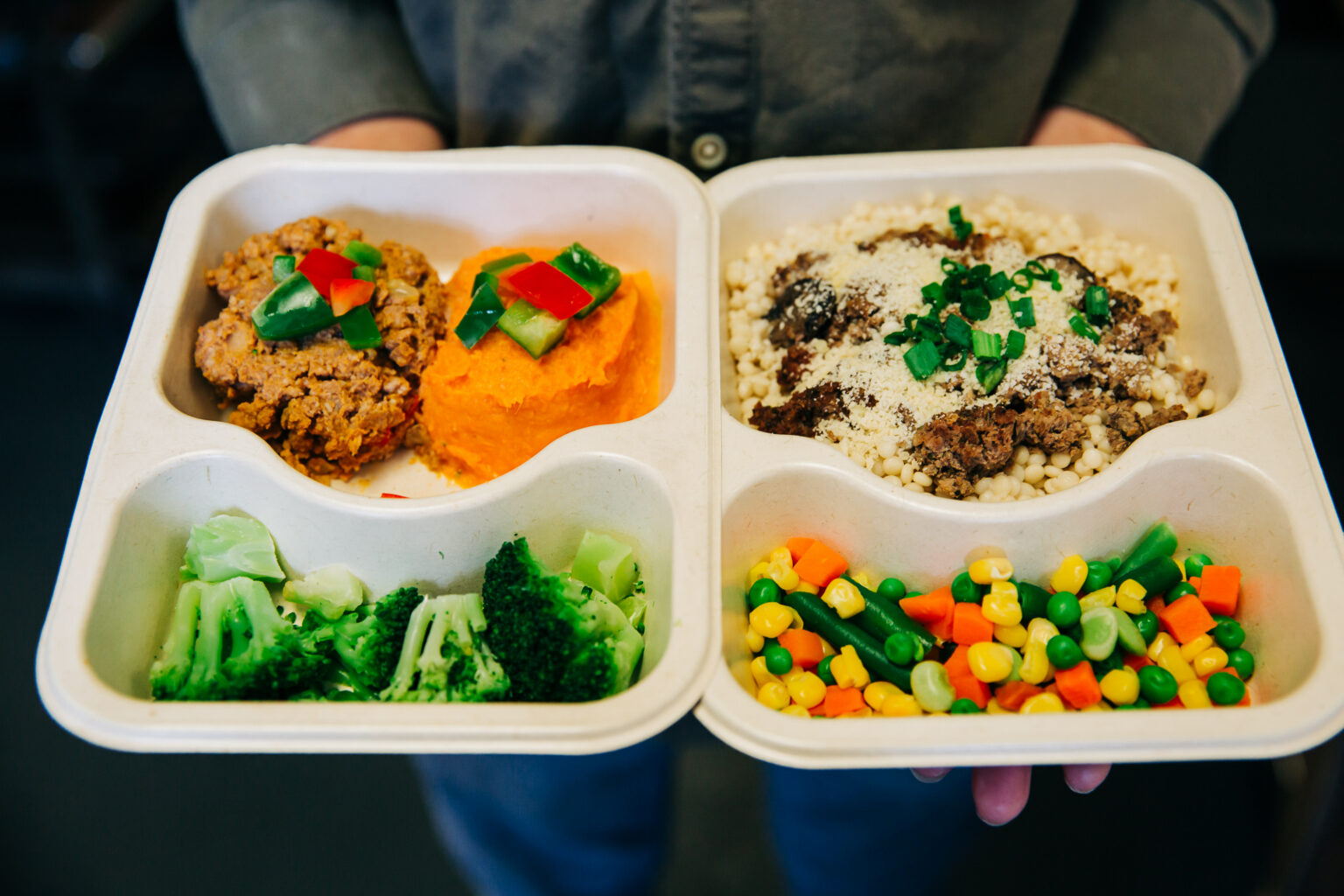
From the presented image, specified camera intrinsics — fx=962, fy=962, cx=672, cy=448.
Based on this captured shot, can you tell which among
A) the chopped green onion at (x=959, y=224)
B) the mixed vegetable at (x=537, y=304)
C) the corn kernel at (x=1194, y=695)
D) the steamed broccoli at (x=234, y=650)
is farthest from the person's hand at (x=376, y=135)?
the corn kernel at (x=1194, y=695)

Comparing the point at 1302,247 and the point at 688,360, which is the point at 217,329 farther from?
the point at 1302,247

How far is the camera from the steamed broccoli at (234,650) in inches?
66.6

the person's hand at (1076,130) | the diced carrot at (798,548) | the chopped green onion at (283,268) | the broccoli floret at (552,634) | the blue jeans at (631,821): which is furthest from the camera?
the blue jeans at (631,821)

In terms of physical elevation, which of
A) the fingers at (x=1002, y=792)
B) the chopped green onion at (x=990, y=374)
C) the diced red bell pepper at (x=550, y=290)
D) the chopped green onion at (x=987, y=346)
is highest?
the diced red bell pepper at (x=550, y=290)

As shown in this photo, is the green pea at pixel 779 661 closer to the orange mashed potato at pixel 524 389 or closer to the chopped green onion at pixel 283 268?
the orange mashed potato at pixel 524 389

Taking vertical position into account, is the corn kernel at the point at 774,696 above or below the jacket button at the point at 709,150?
below

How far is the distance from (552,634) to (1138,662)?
1115mm

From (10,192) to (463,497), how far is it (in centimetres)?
381

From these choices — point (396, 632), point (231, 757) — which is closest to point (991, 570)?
point (396, 632)

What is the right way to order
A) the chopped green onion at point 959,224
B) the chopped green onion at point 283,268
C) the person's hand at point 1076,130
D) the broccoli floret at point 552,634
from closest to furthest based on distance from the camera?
the broccoli floret at point 552,634, the chopped green onion at point 283,268, the chopped green onion at point 959,224, the person's hand at point 1076,130

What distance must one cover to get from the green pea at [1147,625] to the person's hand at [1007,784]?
0.86ft

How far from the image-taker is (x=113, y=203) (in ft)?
13.8

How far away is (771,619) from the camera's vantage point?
184 cm

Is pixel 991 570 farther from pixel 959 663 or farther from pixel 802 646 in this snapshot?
pixel 802 646
